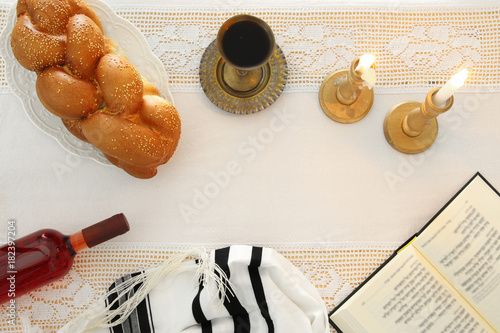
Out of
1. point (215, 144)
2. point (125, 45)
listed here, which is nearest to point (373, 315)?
point (215, 144)

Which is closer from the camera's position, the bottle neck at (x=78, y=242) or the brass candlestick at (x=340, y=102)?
the bottle neck at (x=78, y=242)

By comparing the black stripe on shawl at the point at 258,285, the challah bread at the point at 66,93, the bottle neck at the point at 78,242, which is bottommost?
the black stripe on shawl at the point at 258,285

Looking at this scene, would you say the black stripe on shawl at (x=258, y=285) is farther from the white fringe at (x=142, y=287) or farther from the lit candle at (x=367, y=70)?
the lit candle at (x=367, y=70)

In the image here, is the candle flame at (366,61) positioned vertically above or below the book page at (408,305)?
above

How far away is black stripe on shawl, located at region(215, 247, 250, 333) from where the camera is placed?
2.48 feet

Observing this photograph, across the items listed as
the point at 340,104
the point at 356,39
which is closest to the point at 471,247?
the point at 340,104

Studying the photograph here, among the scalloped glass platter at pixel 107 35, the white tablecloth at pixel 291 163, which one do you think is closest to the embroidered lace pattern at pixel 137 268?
the white tablecloth at pixel 291 163

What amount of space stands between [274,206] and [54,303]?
1.61ft

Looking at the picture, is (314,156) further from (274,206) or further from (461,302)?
(461,302)

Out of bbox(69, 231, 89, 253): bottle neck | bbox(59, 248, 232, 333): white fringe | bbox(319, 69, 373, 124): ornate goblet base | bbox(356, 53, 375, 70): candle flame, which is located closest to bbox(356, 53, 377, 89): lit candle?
bbox(356, 53, 375, 70): candle flame

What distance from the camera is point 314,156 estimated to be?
805 mm

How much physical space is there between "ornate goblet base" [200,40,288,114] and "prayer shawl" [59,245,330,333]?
294mm

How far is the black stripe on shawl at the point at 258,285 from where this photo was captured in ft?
2.45

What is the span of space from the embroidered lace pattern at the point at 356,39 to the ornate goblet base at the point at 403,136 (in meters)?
0.06
